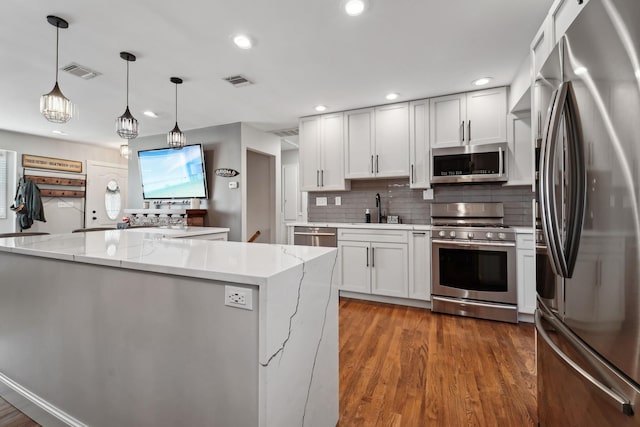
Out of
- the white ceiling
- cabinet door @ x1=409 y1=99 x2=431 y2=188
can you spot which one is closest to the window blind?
the white ceiling

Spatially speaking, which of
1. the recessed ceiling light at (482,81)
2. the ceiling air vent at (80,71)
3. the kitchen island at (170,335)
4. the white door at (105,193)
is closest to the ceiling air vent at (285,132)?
the ceiling air vent at (80,71)

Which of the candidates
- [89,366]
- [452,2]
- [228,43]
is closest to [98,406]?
[89,366]

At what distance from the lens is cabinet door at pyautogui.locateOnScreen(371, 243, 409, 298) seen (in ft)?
11.2

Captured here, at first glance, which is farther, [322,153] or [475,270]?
[322,153]

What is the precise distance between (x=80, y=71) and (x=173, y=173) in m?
2.32

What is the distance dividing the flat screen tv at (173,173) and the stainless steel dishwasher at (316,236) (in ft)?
6.28

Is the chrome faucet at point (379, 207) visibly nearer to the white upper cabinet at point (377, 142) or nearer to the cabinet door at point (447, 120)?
the white upper cabinet at point (377, 142)

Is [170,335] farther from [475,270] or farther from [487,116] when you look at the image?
[487,116]

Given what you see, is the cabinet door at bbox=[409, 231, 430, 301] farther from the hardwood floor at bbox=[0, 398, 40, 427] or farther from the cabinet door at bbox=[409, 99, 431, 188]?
the hardwood floor at bbox=[0, 398, 40, 427]

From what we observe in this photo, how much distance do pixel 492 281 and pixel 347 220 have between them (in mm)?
1953

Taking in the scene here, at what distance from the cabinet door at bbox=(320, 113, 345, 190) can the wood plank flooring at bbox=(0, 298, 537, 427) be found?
1827mm

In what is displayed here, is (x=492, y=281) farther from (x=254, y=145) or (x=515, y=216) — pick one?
(x=254, y=145)

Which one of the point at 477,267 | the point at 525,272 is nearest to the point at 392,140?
the point at 477,267

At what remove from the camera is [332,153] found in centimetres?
411
